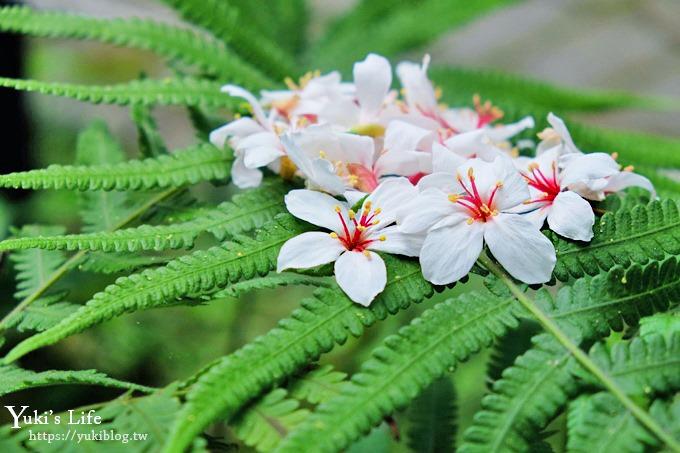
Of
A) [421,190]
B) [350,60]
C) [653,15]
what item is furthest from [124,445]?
[653,15]

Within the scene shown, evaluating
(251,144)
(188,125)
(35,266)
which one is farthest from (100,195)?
(188,125)

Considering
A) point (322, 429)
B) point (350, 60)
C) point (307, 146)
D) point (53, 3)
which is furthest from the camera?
point (53, 3)

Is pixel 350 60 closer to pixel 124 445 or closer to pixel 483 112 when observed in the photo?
pixel 483 112

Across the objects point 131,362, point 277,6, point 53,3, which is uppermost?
point 277,6

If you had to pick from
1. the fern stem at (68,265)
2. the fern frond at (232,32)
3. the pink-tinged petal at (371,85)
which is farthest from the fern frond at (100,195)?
the pink-tinged petal at (371,85)

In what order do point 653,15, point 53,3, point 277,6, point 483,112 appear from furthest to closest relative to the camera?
1. point 653,15
2. point 53,3
3. point 277,6
4. point 483,112

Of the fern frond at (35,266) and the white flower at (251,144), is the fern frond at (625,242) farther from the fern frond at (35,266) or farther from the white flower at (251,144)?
the fern frond at (35,266)

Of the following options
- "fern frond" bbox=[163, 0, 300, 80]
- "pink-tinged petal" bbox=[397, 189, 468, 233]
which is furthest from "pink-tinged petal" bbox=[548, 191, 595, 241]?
"fern frond" bbox=[163, 0, 300, 80]
